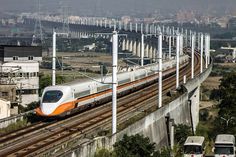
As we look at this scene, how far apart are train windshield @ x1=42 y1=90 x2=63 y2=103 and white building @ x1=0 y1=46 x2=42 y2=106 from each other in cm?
1896

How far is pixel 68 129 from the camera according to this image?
31.9 metres

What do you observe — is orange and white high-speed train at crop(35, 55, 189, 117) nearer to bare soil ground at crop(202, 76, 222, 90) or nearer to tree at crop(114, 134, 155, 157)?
tree at crop(114, 134, 155, 157)

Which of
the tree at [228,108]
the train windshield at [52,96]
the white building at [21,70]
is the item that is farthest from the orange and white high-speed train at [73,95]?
the white building at [21,70]

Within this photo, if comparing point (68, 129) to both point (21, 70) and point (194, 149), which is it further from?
point (21, 70)

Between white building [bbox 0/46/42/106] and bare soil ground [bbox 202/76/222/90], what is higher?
white building [bbox 0/46/42/106]

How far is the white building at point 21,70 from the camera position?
5494cm

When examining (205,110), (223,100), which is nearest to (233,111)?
(223,100)

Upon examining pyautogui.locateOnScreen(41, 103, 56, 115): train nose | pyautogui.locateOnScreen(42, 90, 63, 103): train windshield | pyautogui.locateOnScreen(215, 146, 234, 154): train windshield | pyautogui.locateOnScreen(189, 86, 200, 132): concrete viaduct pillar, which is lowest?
pyautogui.locateOnScreen(189, 86, 200, 132): concrete viaduct pillar

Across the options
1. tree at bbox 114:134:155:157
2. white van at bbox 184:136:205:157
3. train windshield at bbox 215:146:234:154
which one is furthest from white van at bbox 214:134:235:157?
tree at bbox 114:134:155:157

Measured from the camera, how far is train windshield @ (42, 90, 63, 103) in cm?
3362

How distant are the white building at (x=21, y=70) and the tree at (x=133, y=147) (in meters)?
25.3

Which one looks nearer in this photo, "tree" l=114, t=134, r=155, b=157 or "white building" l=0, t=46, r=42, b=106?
"tree" l=114, t=134, r=155, b=157

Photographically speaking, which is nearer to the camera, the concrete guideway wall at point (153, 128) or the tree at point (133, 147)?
the concrete guideway wall at point (153, 128)

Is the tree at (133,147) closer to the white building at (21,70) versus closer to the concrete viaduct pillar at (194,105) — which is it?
the white building at (21,70)
